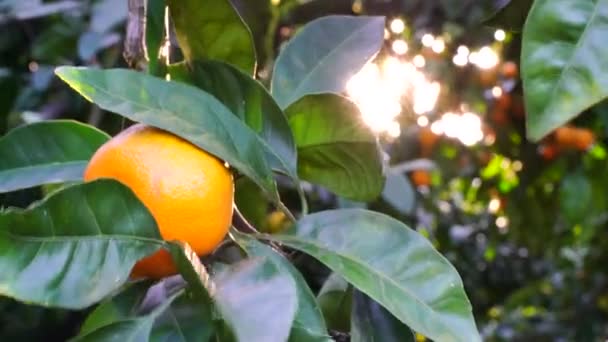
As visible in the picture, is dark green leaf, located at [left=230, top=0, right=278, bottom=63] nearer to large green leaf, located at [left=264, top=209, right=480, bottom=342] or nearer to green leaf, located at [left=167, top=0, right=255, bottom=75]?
green leaf, located at [left=167, top=0, right=255, bottom=75]

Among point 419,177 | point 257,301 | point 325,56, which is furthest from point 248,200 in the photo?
point 419,177

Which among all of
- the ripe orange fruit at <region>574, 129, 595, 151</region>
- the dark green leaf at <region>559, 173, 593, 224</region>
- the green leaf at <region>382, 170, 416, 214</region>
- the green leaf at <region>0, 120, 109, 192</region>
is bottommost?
the dark green leaf at <region>559, 173, 593, 224</region>

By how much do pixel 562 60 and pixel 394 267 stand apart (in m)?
0.15

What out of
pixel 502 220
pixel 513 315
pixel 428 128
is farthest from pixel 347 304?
pixel 513 315

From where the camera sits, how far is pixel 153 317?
0.48m

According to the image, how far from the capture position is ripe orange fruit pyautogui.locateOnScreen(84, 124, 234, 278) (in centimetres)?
49

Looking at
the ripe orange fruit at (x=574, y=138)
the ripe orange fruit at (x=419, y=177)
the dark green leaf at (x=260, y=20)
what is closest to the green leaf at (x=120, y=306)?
the dark green leaf at (x=260, y=20)

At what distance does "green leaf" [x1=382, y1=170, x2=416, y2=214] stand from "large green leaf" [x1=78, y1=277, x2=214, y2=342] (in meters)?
0.70

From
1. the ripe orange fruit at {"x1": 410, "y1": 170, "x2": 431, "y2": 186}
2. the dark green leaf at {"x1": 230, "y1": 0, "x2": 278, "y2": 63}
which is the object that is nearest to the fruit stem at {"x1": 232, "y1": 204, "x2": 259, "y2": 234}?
the dark green leaf at {"x1": 230, "y1": 0, "x2": 278, "y2": 63}

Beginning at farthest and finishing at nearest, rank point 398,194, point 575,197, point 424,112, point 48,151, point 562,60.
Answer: point 424,112
point 575,197
point 398,194
point 48,151
point 562,60

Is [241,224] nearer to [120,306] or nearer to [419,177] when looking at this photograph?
[120,306]

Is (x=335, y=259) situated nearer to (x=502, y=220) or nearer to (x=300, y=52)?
(x=300, y=52)

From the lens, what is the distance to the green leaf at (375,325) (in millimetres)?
541

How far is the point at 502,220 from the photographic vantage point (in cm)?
237
